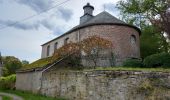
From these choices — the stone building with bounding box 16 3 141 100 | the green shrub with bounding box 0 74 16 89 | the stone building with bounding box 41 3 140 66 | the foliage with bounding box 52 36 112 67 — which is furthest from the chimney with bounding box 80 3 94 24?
the green shrub with bounding box 0 74 16 89

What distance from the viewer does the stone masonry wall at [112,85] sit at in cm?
1128

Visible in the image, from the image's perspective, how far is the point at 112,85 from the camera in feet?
42.0

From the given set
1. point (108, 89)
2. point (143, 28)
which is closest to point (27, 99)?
point (108, 89)

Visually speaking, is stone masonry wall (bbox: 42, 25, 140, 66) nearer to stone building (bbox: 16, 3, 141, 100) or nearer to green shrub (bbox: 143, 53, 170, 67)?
stone building (bbox: 16, 3, 141, 100)

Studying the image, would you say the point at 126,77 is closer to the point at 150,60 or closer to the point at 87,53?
the point at 150,60

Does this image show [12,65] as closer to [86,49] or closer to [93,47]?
[86,49]

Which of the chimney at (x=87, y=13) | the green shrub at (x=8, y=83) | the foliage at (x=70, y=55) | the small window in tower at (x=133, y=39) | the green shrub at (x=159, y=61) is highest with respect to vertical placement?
the chimney at (x=87, y=13)

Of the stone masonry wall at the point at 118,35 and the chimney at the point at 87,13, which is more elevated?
the chimney at the point at 87,13

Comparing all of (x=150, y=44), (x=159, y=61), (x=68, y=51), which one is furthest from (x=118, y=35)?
(x=150, y=44)

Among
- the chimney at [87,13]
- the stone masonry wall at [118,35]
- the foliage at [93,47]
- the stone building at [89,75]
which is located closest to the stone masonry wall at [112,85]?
the stone building at [89,75]

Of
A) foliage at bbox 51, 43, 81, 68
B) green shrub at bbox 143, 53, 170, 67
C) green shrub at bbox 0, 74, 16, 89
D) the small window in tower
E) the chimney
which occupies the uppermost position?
the chimney

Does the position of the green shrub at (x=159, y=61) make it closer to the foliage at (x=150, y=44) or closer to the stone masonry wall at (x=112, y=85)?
the stone masonry wall at (x=112, y=85)

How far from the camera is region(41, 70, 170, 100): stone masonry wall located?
37.0 feet

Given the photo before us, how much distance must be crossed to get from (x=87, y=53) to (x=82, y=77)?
500 centimetres
